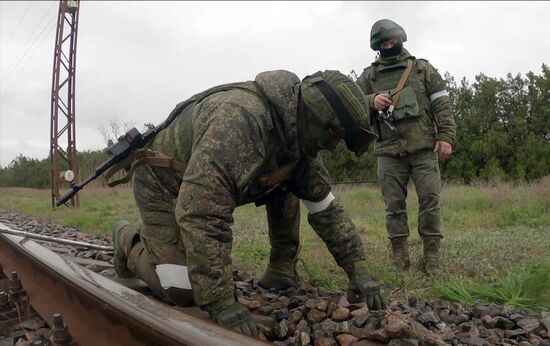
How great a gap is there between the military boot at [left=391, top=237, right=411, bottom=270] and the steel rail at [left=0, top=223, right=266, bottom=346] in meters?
2.51

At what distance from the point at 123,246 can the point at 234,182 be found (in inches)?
49.2

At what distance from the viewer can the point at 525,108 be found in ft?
94.6

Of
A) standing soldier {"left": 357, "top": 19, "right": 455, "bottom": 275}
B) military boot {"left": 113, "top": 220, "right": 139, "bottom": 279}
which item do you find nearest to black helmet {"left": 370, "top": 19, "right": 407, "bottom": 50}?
standing soldier {"left": 357, "top": 19, "right": 455, "bottom": 275}

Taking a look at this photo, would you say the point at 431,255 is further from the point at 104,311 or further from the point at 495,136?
the point at 495,136

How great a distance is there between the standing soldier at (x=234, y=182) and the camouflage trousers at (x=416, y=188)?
51.4 inches

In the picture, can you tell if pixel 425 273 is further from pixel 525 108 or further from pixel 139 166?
pixel 525 108

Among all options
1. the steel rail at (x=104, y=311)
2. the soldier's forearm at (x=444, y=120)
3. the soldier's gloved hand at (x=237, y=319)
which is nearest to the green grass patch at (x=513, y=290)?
the soldier's forearm at (x=444, y=120)

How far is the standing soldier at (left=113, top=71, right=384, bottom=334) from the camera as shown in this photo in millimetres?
2076

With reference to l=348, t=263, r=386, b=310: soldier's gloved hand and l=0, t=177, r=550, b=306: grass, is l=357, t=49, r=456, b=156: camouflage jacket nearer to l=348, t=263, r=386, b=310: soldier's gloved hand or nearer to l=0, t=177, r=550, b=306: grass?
l=0, t=177, r=550, b=306: grass

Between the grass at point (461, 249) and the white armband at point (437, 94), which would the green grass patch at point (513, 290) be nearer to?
the grass at point (461, 249)

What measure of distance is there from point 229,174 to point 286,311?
74 cm

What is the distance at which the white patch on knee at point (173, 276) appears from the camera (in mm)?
2427

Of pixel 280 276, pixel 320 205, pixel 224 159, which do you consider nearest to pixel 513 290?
pixel 320 205

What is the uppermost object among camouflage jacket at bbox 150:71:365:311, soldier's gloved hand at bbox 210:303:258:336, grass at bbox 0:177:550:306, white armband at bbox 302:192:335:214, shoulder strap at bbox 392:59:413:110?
shoulder strap at bbox 392:59:413:110
